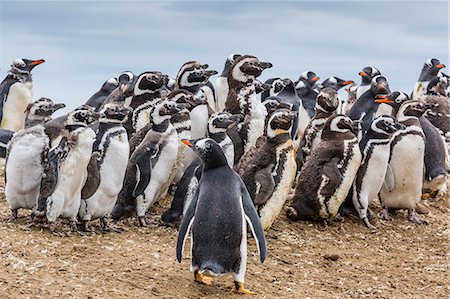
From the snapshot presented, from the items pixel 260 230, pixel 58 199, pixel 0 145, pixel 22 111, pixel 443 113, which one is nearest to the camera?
pixel 260 230

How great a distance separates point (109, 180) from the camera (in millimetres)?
7309

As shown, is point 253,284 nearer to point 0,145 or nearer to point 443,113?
point 0,145

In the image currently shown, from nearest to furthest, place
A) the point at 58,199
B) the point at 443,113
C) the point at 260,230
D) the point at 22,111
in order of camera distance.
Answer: the point at 260,230 → the point at 58,199 → the point at 443,113 → the point at 22,111

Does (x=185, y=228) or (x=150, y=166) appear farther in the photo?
(x=150, y=166)

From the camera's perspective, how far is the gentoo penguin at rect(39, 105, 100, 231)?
6973mm

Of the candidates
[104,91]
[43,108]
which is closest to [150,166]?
[43,108]

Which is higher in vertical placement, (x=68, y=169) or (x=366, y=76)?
(x=366, y=76)

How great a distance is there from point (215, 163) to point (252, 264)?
116cm

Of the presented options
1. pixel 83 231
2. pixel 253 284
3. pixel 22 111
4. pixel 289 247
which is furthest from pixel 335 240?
pixel 22 111

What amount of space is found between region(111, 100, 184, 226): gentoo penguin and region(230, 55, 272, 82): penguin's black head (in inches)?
70.8

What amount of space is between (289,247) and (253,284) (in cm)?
137

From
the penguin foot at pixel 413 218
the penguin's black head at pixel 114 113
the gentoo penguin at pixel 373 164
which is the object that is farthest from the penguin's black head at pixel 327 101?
the penguin's black head at pixel 114 113

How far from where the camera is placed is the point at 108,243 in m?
7.05

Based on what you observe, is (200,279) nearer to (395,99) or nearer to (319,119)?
(319,119)
